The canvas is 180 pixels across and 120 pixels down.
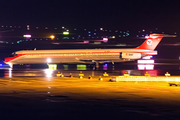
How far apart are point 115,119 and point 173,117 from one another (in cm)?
198

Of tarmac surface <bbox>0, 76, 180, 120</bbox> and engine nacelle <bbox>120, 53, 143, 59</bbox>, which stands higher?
engine nacelle <bbox>120, 53, 143, 59</bbox>

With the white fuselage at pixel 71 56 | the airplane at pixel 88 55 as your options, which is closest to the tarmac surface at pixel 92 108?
the airplane at pixel 88 55

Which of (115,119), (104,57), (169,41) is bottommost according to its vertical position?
(115,119)

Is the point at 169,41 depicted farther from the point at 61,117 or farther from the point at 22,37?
the point at 61,117

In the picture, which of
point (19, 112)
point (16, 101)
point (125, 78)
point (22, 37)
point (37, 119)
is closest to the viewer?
point (37, 119)

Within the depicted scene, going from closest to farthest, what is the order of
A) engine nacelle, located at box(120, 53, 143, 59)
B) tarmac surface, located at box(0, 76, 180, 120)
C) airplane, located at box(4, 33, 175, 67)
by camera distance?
tarmac surface, located at box(0, 76, 180, 120) → engine nacelle, located at box(120, 53, 143, 59) → airplane, located at box(4, 33, 175, 67)

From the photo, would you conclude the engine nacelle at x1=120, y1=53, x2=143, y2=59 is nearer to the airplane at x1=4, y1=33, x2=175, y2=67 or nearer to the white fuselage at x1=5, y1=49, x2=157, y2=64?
the airplane at x1=4, y1=33, x2=175, y2=67

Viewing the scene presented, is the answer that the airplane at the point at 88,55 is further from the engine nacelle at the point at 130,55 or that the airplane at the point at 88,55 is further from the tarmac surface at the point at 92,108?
the tarmac surface at the point at 92,108

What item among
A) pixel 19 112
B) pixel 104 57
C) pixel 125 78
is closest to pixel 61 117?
pixel 19 112

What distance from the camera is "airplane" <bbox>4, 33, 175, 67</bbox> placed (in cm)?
4547

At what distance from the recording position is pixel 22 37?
15788 centimetres

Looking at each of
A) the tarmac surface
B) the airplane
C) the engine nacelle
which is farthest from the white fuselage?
the tarmac surface

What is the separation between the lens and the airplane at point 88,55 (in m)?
45.5

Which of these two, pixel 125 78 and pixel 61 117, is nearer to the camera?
pixel 61 117
